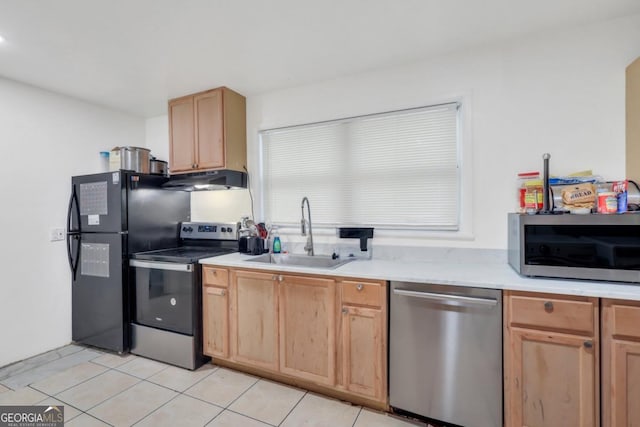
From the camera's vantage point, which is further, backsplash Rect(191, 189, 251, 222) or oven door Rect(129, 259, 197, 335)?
backsplash Rect(191, 189, 251, 222)

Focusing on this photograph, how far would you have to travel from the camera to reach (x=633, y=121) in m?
1.68

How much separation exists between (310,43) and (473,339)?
2.13 metres

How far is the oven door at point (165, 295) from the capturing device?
2.33 meters

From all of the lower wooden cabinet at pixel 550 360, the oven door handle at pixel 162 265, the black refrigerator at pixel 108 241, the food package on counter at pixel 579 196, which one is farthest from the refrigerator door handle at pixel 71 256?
the food package on counter at pixel 579 196

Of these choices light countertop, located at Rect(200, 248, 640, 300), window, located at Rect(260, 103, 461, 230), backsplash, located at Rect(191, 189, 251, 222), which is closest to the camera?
light countertop, located at Rect(200, 248, 640, 300)

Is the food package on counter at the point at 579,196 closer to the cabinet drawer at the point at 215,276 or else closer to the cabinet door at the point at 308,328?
the cabinet door at the point at 308,328

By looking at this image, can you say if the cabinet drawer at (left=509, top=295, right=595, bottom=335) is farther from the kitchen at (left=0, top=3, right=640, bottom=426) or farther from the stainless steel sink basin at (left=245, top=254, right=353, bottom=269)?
the stainless steel sink basin at (left=245, top=254, right=353, bottom=269)

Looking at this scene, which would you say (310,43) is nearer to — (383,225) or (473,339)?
(383,225)

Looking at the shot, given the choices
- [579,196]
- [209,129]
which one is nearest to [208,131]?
[209,129]

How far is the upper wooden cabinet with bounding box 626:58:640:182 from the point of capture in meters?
1.64

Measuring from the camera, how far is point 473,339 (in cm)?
158

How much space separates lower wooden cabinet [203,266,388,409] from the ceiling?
163 centimetres

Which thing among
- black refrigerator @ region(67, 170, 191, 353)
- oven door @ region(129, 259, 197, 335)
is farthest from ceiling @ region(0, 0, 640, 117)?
oven door @ region(129, 259, 197, 335)

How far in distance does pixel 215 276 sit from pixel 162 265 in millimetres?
506
